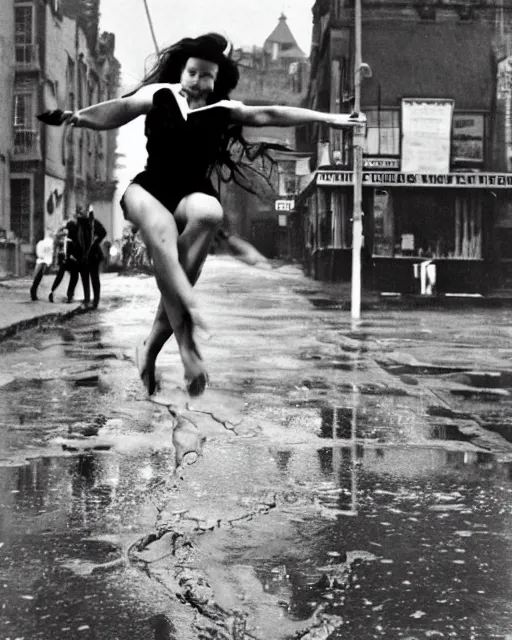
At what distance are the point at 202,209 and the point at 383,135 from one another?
3046 cm

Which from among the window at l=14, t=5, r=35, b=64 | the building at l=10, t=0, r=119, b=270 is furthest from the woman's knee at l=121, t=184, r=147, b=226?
the window at l=14, t=5, r=35, b=64

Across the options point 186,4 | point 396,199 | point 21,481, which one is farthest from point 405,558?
point 396,199

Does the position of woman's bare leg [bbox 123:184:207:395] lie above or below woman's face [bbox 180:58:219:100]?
below

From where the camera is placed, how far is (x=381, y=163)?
33562 mm

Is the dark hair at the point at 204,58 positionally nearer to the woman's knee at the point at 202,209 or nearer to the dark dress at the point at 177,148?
the dark dress at the point at 177,148

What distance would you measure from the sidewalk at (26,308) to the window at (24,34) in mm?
14533

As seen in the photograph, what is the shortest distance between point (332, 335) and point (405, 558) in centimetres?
1107

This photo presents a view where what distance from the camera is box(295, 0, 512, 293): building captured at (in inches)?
1331

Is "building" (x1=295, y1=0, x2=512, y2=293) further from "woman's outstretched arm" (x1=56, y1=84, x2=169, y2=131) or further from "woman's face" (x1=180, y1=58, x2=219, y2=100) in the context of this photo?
"woman's face" (x1=180, y1=58, x2=219, y2=100)

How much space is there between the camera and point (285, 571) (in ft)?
12.1

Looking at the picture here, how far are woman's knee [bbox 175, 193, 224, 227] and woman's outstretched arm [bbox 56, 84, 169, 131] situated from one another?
1.35 feet

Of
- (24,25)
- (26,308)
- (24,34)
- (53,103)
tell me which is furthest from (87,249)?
(53,103)


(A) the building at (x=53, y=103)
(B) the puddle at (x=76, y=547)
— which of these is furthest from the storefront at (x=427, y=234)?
(B) the puddle at (x=76, y=547)

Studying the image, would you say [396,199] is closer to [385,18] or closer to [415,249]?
[415,249]
